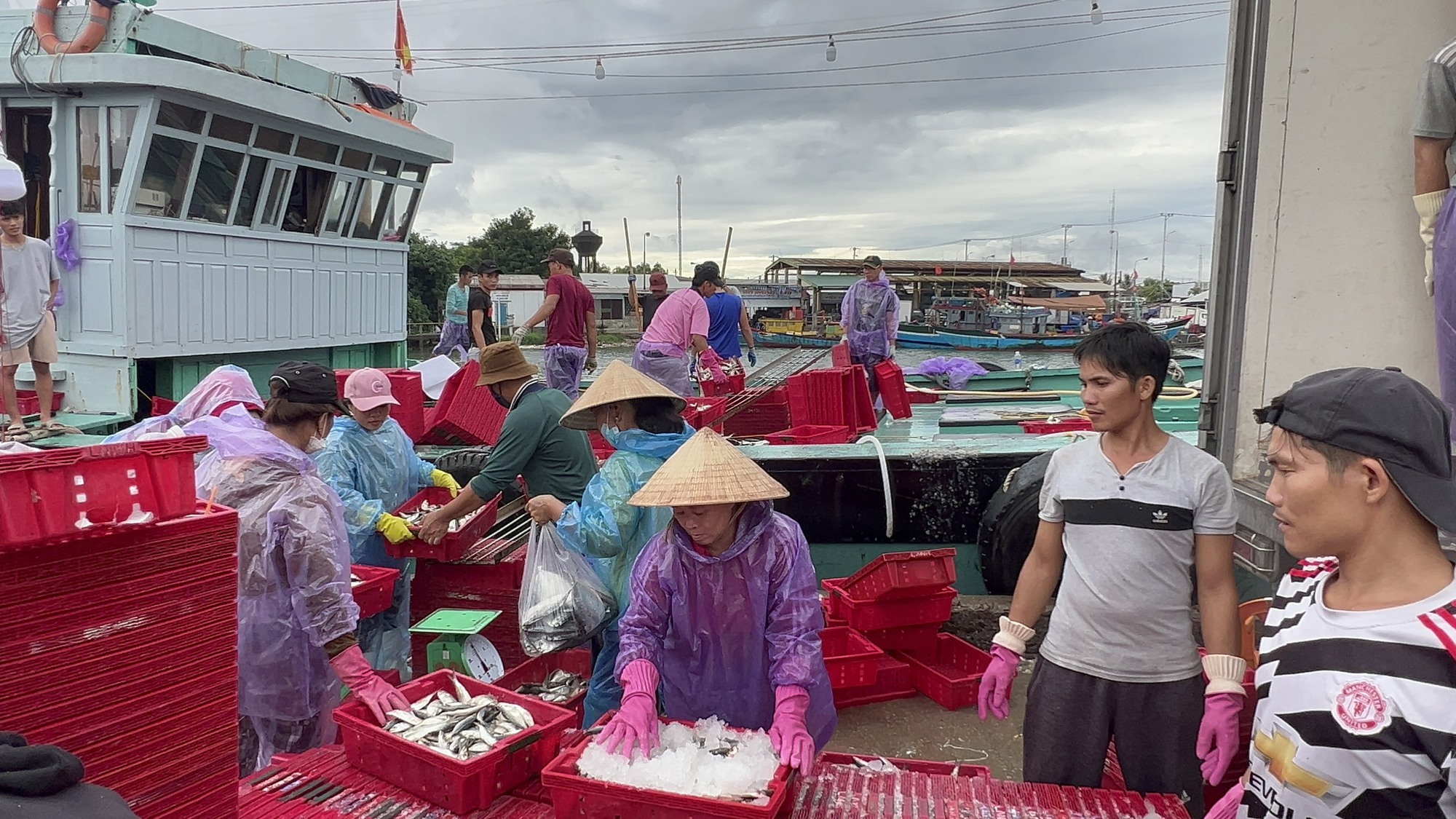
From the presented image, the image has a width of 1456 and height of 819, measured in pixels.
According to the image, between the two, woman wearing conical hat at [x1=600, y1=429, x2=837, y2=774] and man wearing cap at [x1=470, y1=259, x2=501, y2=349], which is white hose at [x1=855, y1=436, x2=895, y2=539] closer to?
woman wearing conical hat at [x1=600, y1=429, x2=837, y2=774]

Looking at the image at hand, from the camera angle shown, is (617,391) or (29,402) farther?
(29,402)

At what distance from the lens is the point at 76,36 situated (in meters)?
8.54

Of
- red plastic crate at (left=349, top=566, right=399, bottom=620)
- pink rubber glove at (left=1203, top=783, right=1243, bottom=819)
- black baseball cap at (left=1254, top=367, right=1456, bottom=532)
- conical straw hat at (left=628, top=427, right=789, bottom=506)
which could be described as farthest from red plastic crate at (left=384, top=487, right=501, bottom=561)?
black baseball cap at (left=1254, top=367, right=1456, bottom=532)

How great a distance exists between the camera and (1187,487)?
2400 millimetres

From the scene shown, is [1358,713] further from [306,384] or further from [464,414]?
[464,414]

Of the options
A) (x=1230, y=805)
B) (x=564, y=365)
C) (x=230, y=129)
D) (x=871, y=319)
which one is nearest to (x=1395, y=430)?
(x=1230, y=805)

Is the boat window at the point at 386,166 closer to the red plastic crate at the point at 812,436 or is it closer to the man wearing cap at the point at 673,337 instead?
the man wearing cap at the point at 673,337

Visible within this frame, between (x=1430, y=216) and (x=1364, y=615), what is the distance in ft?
5.92

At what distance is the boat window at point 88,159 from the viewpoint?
28.4 feet

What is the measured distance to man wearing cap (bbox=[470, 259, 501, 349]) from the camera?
33.1 feet

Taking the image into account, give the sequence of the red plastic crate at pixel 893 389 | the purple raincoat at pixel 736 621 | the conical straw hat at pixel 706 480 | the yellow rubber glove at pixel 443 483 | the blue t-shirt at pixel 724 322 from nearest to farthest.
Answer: the conical straw hat at pixel 706 480 → the purple raincoat at pixel 736 621 → the yellow rubber glove at pixel 443 483 → the red plastic crate at pixel 893 389 → the blue t-shirt at pixel 724 322

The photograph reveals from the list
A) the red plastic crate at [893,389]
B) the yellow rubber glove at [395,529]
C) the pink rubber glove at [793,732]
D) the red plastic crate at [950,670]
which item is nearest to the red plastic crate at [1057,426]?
the red plastic crate at [893,389]

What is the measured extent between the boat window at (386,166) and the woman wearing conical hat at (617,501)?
9.95 meters

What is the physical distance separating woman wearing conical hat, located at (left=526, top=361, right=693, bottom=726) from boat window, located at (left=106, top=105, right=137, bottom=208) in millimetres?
7632
